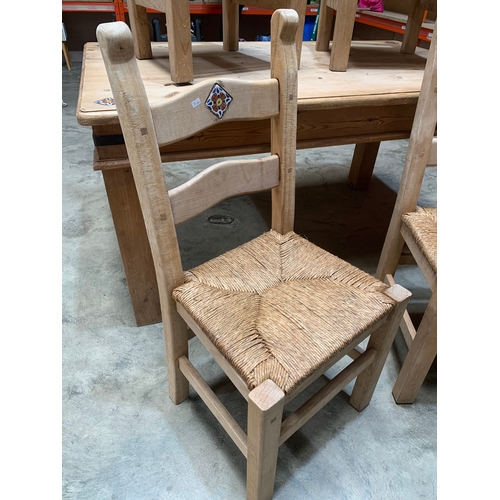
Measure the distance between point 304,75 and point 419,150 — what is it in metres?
0.48

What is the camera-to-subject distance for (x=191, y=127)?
2.34 feet

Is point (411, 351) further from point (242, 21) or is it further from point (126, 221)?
point (242, 21)

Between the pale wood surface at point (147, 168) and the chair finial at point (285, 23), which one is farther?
the chair finial at point (285, 23)

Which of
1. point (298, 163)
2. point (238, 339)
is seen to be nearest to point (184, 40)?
point (238, 339)

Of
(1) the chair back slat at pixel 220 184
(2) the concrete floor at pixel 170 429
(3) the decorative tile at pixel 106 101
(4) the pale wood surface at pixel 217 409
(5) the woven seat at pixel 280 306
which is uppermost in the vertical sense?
(3) the decorative tile at pixel 106 101

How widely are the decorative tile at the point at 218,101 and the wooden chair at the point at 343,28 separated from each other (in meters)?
0.64

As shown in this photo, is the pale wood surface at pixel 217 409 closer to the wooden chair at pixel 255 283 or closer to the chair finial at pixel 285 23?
the wooden chair at pixel 255 283

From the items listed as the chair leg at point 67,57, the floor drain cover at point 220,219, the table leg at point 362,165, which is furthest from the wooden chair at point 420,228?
the chair leg at point 67,57

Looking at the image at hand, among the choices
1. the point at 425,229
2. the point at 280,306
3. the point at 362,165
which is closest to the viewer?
the point at 280,306

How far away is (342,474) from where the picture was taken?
0.91 meters

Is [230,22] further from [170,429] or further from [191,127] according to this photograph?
[170,429]

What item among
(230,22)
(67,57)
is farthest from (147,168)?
(67,57)

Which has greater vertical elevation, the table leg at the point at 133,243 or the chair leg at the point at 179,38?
the chair leg at the point at 179,38

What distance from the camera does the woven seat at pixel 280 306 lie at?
655mm
